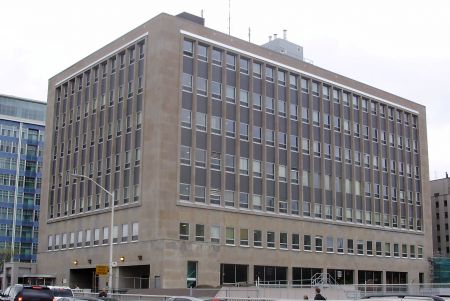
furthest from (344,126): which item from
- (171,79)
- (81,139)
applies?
(81,139)

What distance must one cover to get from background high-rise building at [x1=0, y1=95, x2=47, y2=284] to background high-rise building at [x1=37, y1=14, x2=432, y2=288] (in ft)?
194

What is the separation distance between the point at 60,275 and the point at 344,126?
3763 centimetres

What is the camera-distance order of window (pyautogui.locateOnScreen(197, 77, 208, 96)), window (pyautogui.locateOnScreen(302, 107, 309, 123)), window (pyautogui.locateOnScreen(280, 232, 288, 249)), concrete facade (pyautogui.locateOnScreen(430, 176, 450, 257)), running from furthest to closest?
concrete facade (pyautogui.locateOnScreen(430, 176, 450, 257)), window (pyautogui.locateOnScreen(302, 107, 309, 123)), window (pyautogui.locateOnScreen(280, 232, 288, 249)), window (pyautogui.locateOnScreen(197, 77, 208, 96))

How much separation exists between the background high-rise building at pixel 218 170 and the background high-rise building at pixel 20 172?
5900cm

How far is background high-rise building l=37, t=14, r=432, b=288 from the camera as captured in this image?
6419 centimetres

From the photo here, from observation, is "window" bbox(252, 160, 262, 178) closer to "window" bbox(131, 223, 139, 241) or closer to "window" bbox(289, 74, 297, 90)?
"window" bbox(289, 74, 297, 90)

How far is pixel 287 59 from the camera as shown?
252ft

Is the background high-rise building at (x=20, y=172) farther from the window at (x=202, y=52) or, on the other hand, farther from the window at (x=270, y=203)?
the window at (x=202, y=52)

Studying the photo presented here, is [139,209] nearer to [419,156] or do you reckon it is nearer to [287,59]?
[287,59]

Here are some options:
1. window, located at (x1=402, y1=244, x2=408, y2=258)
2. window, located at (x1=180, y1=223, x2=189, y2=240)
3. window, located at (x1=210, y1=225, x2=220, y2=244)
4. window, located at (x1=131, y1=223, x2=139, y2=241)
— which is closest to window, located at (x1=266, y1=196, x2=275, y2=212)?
window, located at (x1=210, y1=225, x2=220, y2=244)

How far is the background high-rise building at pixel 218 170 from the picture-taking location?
64.2 metres

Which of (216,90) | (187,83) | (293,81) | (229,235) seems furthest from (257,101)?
(229,235)

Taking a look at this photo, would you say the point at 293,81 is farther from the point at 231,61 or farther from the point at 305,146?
the point at 231,61

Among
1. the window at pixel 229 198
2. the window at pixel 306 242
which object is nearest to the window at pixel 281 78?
the window at pixel 229 198
